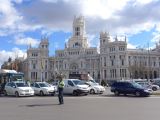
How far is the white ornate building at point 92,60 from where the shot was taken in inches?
5458

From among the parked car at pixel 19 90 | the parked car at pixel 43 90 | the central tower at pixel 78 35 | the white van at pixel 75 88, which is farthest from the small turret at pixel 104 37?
the parked car at pixel 19 90

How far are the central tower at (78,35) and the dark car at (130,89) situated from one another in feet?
409

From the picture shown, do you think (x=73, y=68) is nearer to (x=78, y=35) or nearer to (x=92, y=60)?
(x=92, y=60)

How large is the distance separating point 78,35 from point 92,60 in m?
17.1

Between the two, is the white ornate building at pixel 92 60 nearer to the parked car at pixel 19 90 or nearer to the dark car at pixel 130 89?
the dark car at pixel 130 89

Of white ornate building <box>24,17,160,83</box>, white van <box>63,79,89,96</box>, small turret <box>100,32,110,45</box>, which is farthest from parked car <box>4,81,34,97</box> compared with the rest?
small turret <box>100,32,110,45</box>

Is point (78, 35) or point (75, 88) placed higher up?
point (78, 35)

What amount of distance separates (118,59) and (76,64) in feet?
86.2

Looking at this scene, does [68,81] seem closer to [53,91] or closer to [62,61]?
[53,91]

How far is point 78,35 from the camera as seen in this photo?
166 metres

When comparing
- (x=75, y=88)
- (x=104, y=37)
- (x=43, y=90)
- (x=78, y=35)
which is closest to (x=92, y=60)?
(x=104, y=37)

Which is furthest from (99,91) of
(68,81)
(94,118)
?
(94,118)

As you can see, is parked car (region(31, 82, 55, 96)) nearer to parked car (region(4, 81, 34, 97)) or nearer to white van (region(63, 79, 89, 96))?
white van (region(63, 79, 89, 96))

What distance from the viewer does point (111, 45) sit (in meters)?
143
